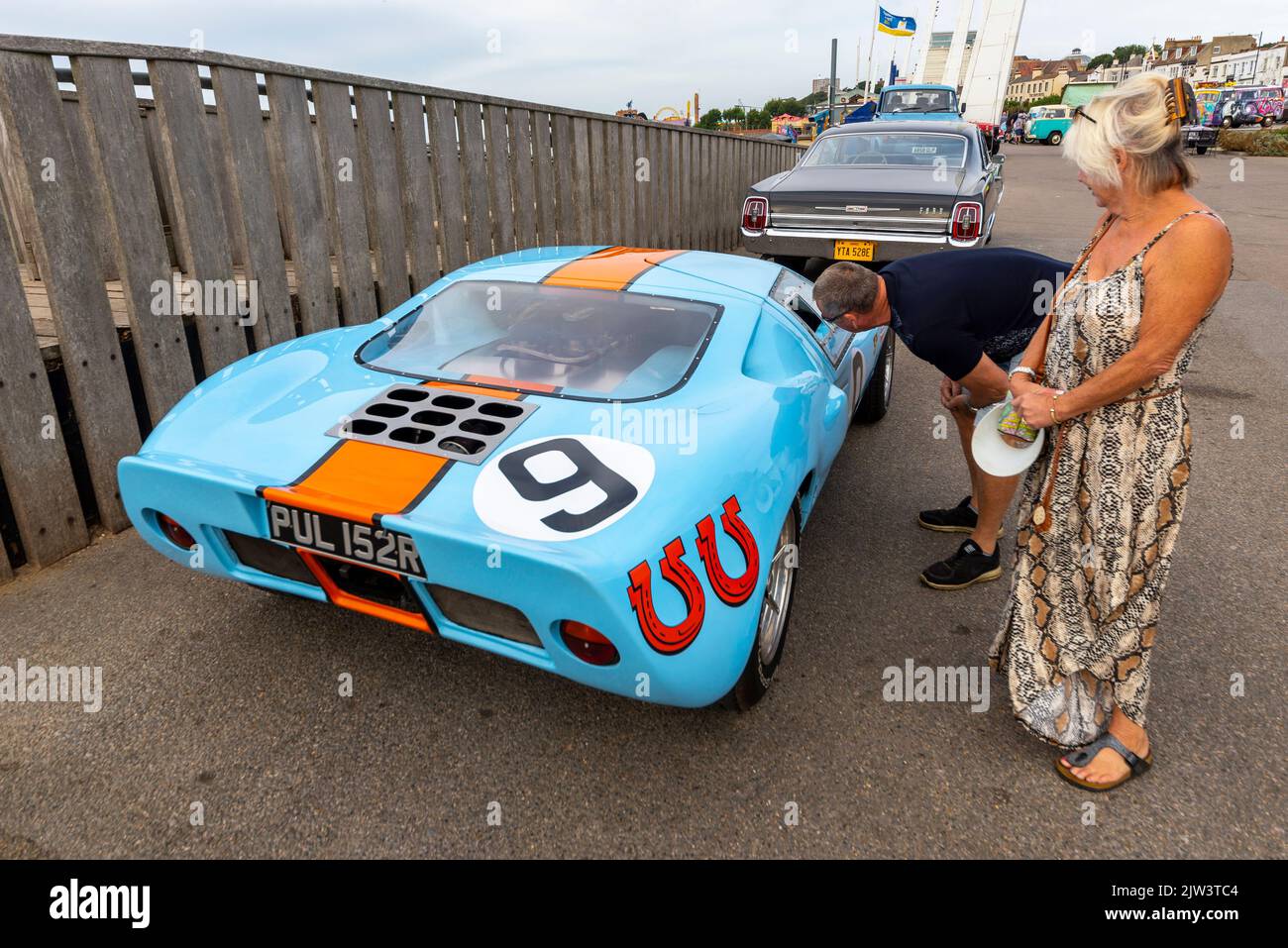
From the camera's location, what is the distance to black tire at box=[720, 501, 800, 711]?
7.34ft

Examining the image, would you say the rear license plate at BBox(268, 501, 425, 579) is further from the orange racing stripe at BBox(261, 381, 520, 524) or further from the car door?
the car door

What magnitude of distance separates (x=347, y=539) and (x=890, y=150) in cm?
698

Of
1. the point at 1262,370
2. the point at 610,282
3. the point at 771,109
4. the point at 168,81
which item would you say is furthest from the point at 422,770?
the point at 771,109

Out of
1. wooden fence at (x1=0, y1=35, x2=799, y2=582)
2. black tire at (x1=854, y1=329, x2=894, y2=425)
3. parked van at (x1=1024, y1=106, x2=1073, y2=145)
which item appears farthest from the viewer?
parked van at (x1=1024, y1=106, x2=1073, y2=145)

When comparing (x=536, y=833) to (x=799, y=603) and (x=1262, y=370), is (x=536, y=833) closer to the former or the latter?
(x=799, y=603)

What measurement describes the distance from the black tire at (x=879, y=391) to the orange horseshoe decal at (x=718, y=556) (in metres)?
2.79

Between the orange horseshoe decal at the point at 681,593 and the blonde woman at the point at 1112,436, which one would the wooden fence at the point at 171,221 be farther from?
the blonde woman at the point at 1112,436

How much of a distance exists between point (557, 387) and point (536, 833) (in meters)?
1.24

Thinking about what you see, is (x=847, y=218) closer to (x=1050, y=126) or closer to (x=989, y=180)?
(x=989, y=180)

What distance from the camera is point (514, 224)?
5.86 meters

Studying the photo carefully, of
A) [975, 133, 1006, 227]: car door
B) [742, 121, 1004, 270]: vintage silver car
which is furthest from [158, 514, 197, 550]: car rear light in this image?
[975, 133, 1006, 227]: car door

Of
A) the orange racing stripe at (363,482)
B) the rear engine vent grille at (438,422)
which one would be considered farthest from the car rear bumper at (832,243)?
the orange racing stripe at (363,482)

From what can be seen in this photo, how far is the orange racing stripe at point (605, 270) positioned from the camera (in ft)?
9.19

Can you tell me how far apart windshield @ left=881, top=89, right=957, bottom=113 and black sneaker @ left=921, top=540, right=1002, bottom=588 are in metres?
13.9
